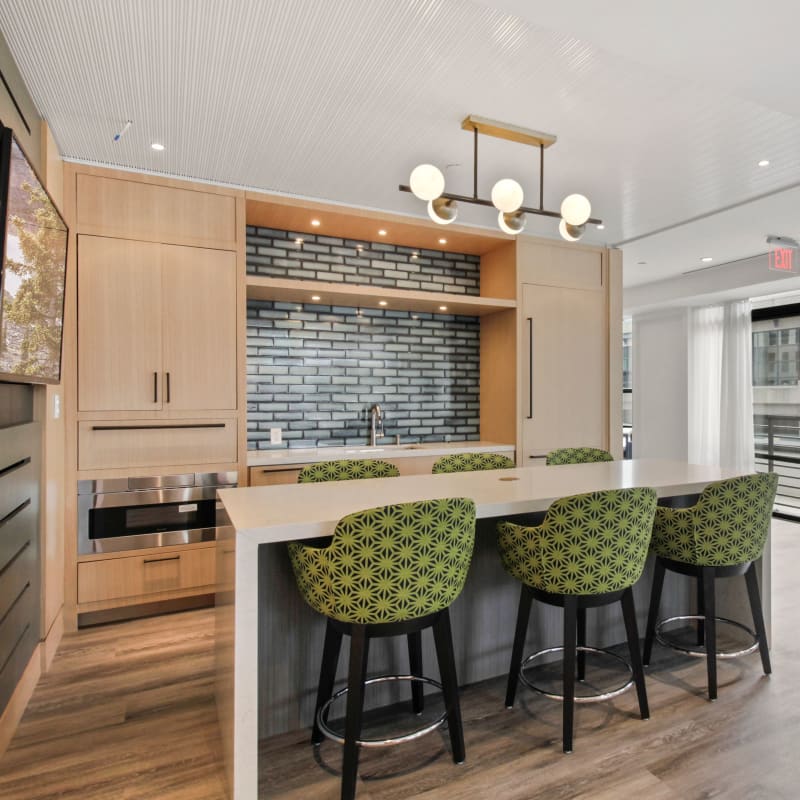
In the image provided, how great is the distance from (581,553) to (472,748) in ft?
2.61

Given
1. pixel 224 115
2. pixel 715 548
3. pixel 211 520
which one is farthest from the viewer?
pixel 211 520

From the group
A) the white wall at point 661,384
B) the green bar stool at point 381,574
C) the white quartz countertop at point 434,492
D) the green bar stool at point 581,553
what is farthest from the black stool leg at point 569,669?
the white wall at point 661,384

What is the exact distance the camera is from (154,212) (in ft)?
10.8

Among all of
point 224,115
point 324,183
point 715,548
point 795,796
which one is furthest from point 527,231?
point 795,796

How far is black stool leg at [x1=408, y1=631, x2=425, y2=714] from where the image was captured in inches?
83.4

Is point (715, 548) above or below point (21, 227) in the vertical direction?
below

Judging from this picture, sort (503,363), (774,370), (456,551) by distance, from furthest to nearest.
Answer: (774,370) < (503,363) < (456,551)

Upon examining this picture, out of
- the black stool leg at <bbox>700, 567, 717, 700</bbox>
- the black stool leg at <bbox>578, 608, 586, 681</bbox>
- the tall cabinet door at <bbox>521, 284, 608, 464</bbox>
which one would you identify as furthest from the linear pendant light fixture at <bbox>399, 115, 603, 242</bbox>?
the black stool leg at <bbox>578, 608, 586, 681</bbox>

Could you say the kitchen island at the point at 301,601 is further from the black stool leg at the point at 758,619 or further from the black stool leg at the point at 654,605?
the black stool leg at the point at 758,619

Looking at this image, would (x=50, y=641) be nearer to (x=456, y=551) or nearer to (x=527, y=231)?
(x=456, y=551)

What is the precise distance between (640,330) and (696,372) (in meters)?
1.02

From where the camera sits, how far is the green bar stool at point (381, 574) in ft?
5.20

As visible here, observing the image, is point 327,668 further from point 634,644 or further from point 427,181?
point 427,181

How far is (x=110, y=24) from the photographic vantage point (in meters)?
2.05
